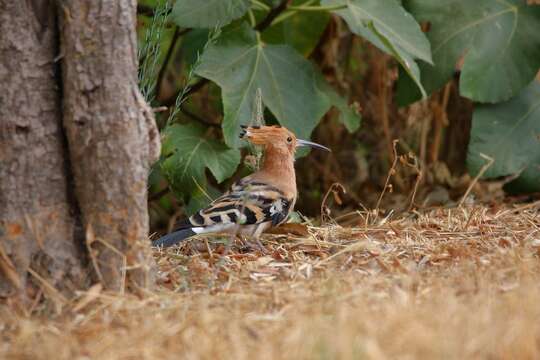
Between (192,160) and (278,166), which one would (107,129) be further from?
(192,160)

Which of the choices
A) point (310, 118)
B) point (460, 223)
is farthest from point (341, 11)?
point (460, 223)

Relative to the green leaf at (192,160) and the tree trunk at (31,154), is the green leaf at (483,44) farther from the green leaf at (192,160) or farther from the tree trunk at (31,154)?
the tree trunk at (31,154)

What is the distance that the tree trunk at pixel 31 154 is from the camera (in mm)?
2801

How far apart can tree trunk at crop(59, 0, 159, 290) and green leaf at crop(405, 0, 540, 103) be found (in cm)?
274

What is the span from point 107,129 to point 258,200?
145cm

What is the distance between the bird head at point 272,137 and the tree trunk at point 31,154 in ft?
5.27

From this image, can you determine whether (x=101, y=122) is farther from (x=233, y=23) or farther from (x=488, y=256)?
(x=233, y=23)

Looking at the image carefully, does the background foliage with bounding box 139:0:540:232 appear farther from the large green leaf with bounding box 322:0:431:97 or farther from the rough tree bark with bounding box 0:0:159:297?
the rough tree bark with bounding box 0:0:159:297

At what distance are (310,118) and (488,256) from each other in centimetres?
176

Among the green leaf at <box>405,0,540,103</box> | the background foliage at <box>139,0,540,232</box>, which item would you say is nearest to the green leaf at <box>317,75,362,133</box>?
the background foliage at <box>139,0,540,232</box>

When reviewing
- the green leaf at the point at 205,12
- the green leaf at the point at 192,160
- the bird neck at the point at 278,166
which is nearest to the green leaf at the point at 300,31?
the green leaf at the point at 205,12

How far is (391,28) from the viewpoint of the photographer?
15.9 feet

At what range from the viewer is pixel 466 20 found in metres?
5.23

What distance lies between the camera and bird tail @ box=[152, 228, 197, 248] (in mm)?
3646
